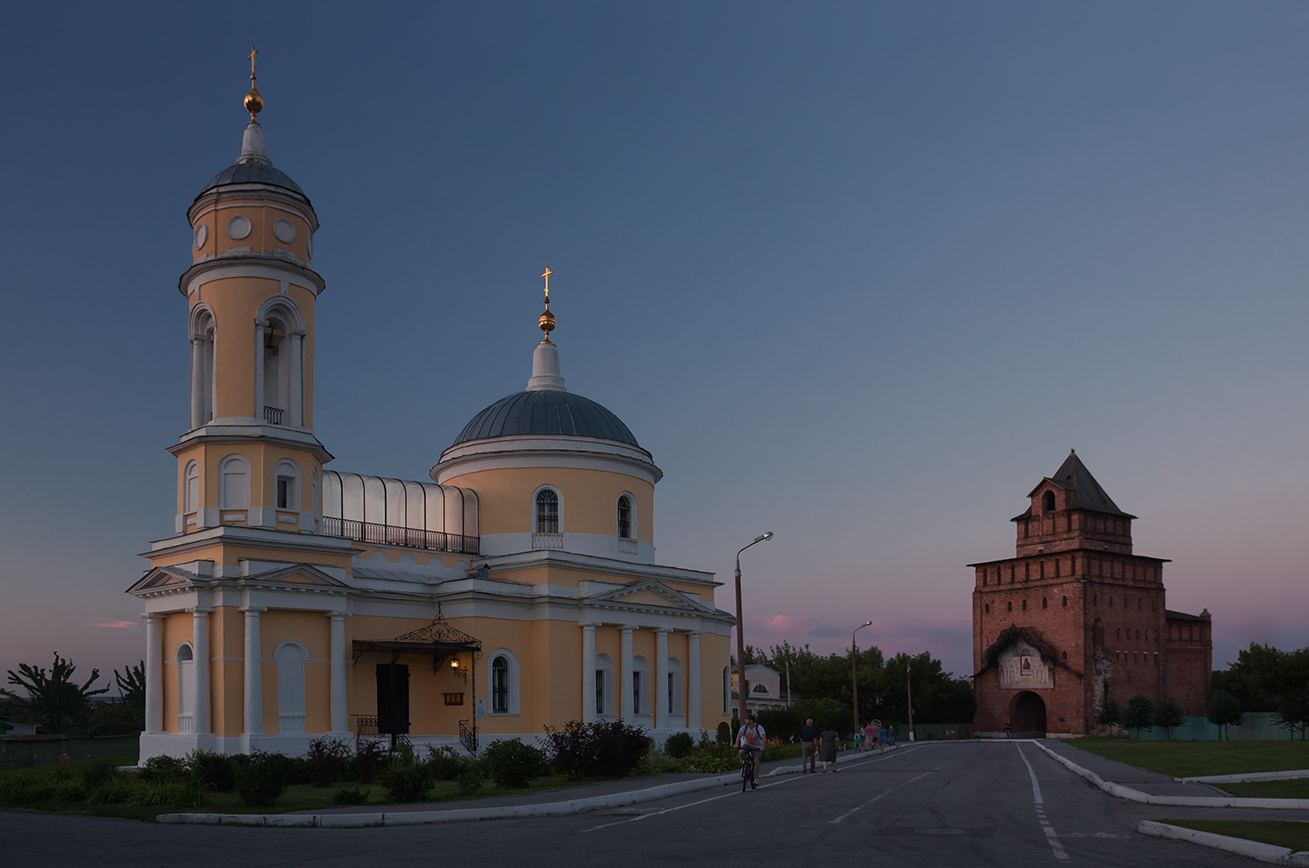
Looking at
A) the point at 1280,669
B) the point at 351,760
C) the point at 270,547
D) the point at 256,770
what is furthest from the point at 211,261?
the point at 1280,669

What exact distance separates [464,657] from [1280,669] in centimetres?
5508

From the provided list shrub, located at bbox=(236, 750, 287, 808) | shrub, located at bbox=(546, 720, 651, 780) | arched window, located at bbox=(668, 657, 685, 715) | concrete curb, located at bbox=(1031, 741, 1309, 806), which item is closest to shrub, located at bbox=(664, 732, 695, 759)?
arched window, located at bbox=(668, 657, 685, 715)

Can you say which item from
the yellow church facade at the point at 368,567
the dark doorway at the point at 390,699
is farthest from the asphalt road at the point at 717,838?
the dark doorway at the point at 390,699

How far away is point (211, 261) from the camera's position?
34188 millimetres

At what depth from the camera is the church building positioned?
78.2 m

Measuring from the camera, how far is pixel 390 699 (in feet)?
121

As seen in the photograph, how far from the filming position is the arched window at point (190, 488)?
3353cm

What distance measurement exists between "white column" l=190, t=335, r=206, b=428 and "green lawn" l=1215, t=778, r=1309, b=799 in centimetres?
2770

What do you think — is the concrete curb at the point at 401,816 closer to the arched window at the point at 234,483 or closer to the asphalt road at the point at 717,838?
the asphalt road at the point at 717,838

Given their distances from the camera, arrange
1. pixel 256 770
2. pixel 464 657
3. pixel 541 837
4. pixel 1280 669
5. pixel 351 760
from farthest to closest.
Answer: pixel 1280 669, pixel 464 657, pixel 351 760, pixel 256 770, pixel 541 837

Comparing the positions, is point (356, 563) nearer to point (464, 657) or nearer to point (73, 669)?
point (464, 657)

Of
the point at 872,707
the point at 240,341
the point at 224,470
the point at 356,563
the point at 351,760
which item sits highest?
the point at 240,341

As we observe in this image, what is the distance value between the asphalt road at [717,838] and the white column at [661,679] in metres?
19.4

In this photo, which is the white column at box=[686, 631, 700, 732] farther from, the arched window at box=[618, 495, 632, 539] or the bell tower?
the bell tower
